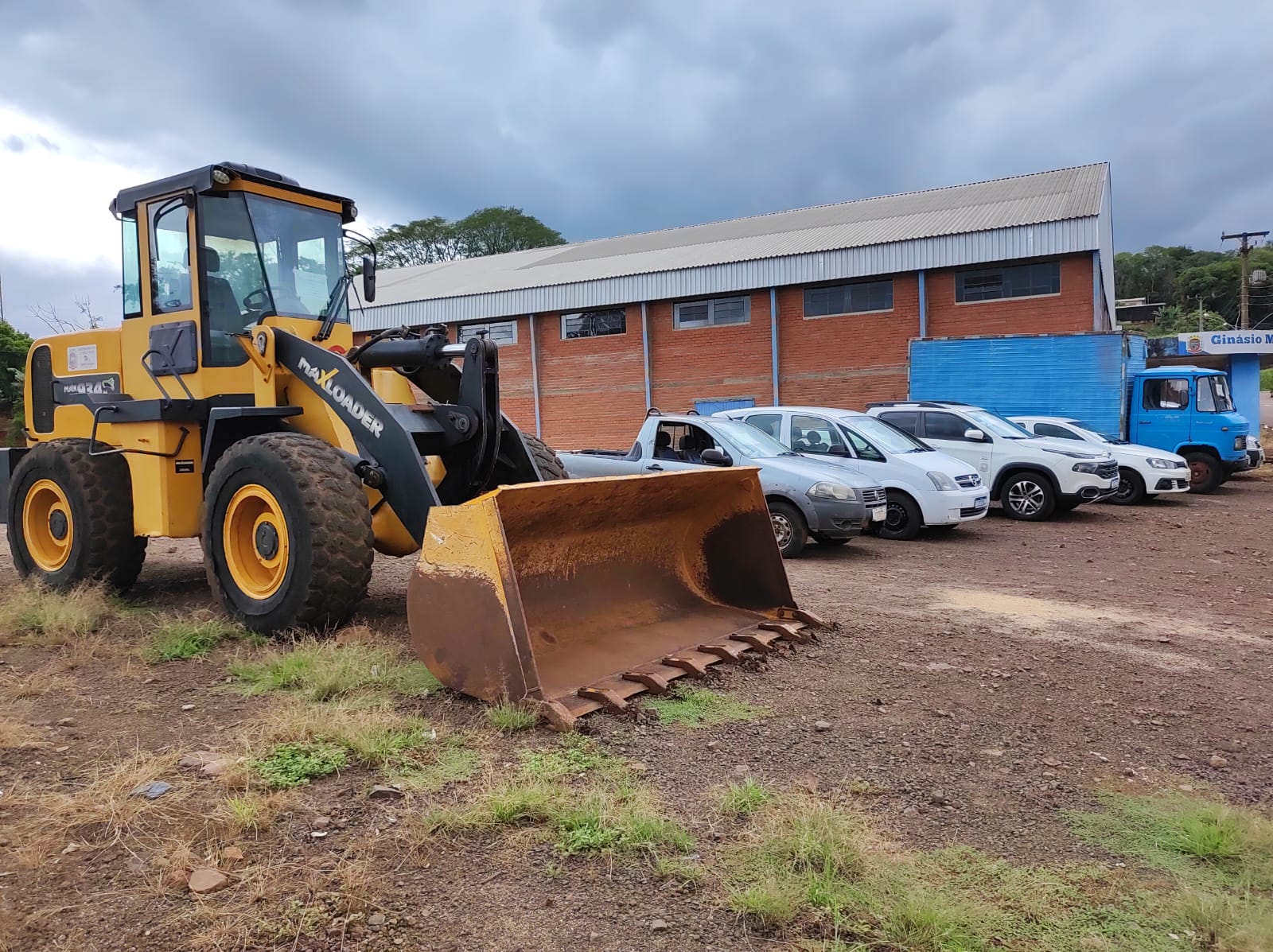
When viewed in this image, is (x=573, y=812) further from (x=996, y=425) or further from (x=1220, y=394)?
(x=1220, y=394)

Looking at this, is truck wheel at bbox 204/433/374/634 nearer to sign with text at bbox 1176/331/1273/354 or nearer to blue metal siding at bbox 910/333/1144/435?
blue metal siding at bbox 910/333/1144/435

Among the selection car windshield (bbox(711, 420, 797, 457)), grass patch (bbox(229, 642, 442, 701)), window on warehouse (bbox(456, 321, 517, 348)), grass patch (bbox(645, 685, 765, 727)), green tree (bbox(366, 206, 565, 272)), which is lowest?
grass patch (bbox(645, 685, 765, 727))

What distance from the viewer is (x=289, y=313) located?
22.3ft

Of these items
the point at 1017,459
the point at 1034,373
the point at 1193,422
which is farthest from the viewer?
the point at 1193,422

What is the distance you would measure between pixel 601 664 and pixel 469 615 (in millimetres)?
896

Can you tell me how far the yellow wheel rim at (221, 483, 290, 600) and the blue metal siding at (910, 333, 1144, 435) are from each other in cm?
1538

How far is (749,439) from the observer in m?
11.1

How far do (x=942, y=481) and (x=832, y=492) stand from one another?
2.22m

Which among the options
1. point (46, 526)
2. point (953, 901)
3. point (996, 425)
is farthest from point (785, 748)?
point (996, 425)

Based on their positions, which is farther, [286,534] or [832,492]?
[832,492]

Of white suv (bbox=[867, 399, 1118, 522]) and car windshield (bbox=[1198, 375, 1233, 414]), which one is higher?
car windshield (bbox=[1198, 375, 1233, 414])

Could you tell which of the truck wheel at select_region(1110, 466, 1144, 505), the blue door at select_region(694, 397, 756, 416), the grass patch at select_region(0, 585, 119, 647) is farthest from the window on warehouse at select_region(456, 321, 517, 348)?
the grass patch at select_region(0, 585, 119, 647)

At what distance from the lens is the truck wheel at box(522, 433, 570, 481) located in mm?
6902

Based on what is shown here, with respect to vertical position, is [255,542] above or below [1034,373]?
below
